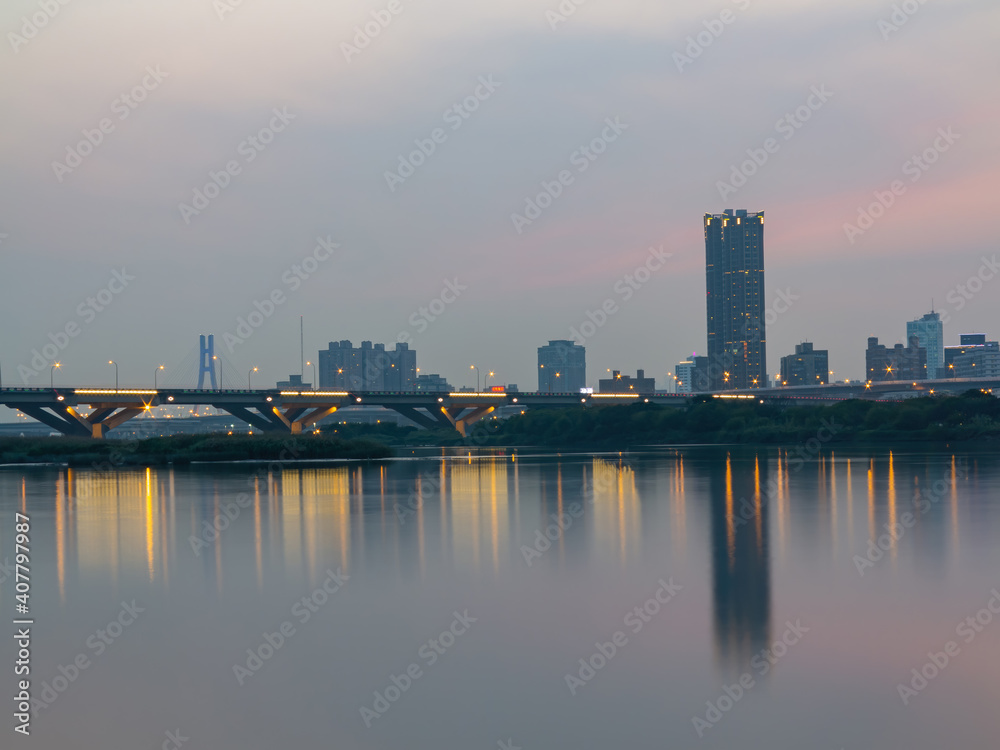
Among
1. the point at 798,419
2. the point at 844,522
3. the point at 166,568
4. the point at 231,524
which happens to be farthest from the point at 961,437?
the point at 166,568

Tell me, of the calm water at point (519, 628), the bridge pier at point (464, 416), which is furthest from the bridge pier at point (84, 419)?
the calm water at point (519, 628)

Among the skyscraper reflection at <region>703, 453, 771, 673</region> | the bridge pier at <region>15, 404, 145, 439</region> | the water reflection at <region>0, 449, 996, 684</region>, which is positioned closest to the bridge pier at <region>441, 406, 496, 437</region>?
the bridge pier at <region>15, 404, 145, 439</region>

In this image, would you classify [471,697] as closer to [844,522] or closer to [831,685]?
[831,685]

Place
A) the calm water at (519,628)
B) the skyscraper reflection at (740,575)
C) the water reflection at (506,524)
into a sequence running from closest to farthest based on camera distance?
the calm water at (519,628)
the skyscraper reflection at (740,575)
the water reflection at (506,524)

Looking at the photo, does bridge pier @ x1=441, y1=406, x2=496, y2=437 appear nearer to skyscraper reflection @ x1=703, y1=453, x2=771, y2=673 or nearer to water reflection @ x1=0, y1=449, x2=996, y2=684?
water reflection @ x1=0, y1=449, x2=996, y2=684

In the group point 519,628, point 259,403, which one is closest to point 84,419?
point 259,403

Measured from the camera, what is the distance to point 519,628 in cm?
1495

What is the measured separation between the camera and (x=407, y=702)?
11.5m

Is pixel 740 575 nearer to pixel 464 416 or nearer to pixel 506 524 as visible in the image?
pixel 506 524

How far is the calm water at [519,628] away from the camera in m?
10.7

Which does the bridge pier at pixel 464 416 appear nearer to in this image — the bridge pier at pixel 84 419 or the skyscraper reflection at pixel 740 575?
the bridge pier at pixel 84 419

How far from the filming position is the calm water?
1070cm

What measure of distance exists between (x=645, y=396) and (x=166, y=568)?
167m

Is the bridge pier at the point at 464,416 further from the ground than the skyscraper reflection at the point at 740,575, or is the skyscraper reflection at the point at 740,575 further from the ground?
the skyscraper reflection at the point at 740,575
